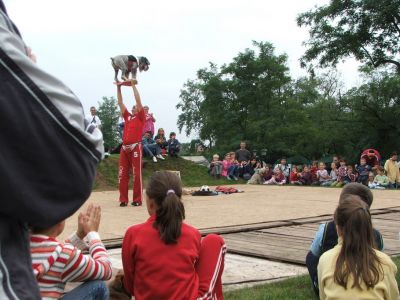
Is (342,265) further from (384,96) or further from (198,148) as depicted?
(198,148)

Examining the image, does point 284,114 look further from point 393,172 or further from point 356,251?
point 356,251

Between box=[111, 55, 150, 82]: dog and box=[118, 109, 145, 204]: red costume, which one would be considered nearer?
box=[118, 109, 145, 204]: red costume

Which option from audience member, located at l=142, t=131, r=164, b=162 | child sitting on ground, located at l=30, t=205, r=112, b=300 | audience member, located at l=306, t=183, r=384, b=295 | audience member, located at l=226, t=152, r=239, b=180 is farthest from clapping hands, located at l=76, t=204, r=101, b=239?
audience member, located at l=226, t=152, r=239, b=180

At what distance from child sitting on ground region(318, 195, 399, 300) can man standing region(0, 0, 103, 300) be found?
188 cm

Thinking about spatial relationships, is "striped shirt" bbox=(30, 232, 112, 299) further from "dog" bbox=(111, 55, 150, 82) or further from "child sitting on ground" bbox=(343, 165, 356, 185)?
"child sitting on ground" bbox=(343, 165, 356, 185)

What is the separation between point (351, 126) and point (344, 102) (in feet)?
4.00

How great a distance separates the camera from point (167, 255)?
2.82m

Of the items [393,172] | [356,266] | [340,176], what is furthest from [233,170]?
[356,266]

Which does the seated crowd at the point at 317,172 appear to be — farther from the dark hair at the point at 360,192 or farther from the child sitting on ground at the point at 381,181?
the dark hair at the point at 360,192

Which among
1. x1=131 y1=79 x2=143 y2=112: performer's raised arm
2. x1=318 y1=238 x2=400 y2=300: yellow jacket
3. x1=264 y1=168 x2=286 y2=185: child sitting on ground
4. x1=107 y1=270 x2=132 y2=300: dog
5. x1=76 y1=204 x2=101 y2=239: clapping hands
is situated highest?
x1=131 y1=79 x2=143 y2=112: performer's raised arm

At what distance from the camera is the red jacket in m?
2.79

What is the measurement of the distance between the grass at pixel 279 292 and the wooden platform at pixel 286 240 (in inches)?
27.8

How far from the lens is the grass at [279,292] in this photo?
141 inches

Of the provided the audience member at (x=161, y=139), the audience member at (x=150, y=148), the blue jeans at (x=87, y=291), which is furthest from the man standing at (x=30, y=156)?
→ the audience member at (x=161, y=139)
